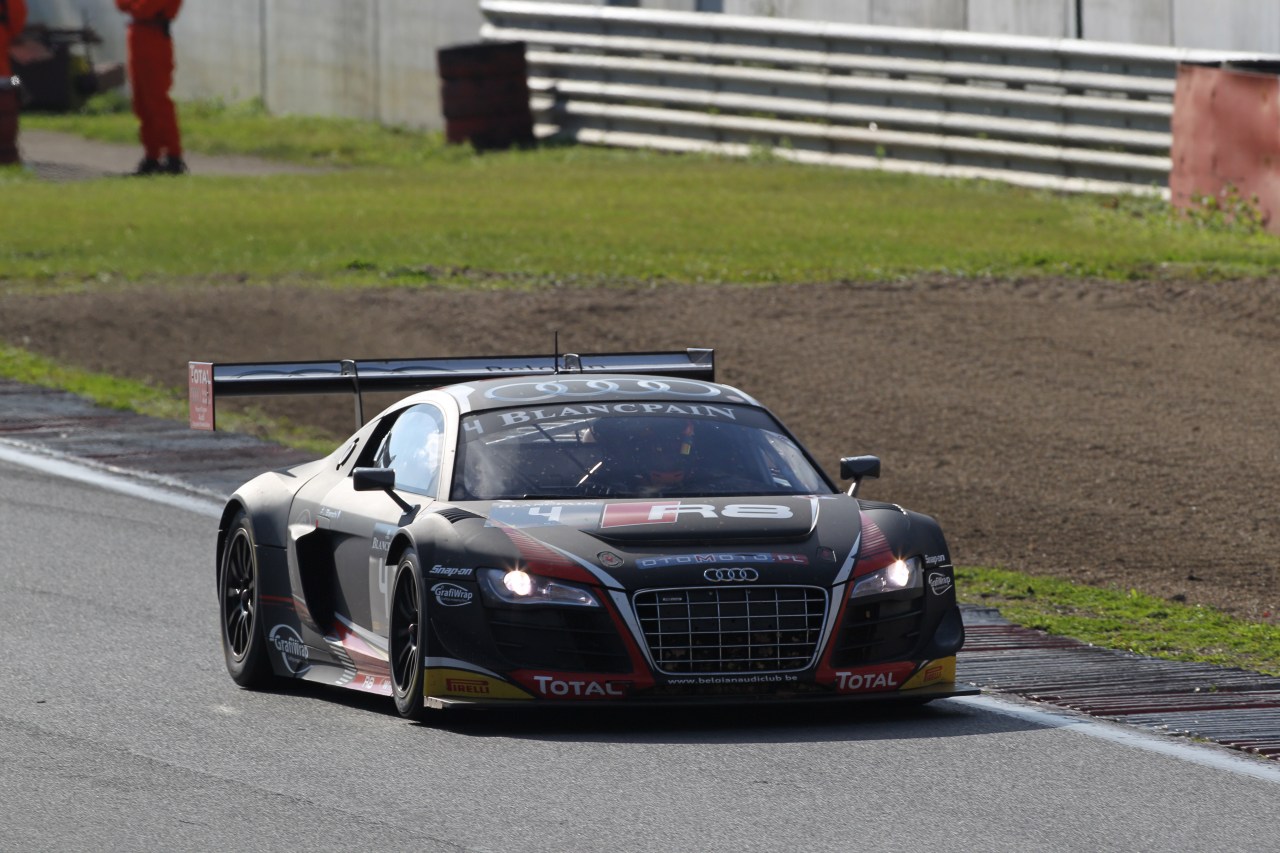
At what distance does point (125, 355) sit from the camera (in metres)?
18.4

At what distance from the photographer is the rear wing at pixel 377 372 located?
399 inches

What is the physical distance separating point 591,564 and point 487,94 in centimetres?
2264

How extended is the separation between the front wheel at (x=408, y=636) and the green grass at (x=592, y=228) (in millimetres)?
12307

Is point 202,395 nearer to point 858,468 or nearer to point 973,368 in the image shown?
point 858,468

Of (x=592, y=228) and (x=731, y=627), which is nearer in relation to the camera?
(x=731, y=627)

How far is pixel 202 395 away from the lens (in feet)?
33.4

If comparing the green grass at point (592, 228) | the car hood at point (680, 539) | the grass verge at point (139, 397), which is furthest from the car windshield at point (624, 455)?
the green grass at point (592, 228)

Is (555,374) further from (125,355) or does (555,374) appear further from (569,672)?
(125,355)

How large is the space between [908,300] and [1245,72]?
385 centimetres

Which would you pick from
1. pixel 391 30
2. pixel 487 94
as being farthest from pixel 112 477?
pixel 391 30

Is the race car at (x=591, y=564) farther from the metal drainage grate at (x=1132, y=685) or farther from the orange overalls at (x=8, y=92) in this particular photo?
the orange overalls at (x=8, y=92)

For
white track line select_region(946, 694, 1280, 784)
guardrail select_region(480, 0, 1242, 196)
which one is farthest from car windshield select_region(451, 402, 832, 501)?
guardrail select_region(480, 0, 1242, 196)

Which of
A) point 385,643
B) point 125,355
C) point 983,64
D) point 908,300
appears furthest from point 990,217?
point 385,643

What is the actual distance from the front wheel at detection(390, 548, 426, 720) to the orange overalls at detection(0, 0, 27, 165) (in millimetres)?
21729
